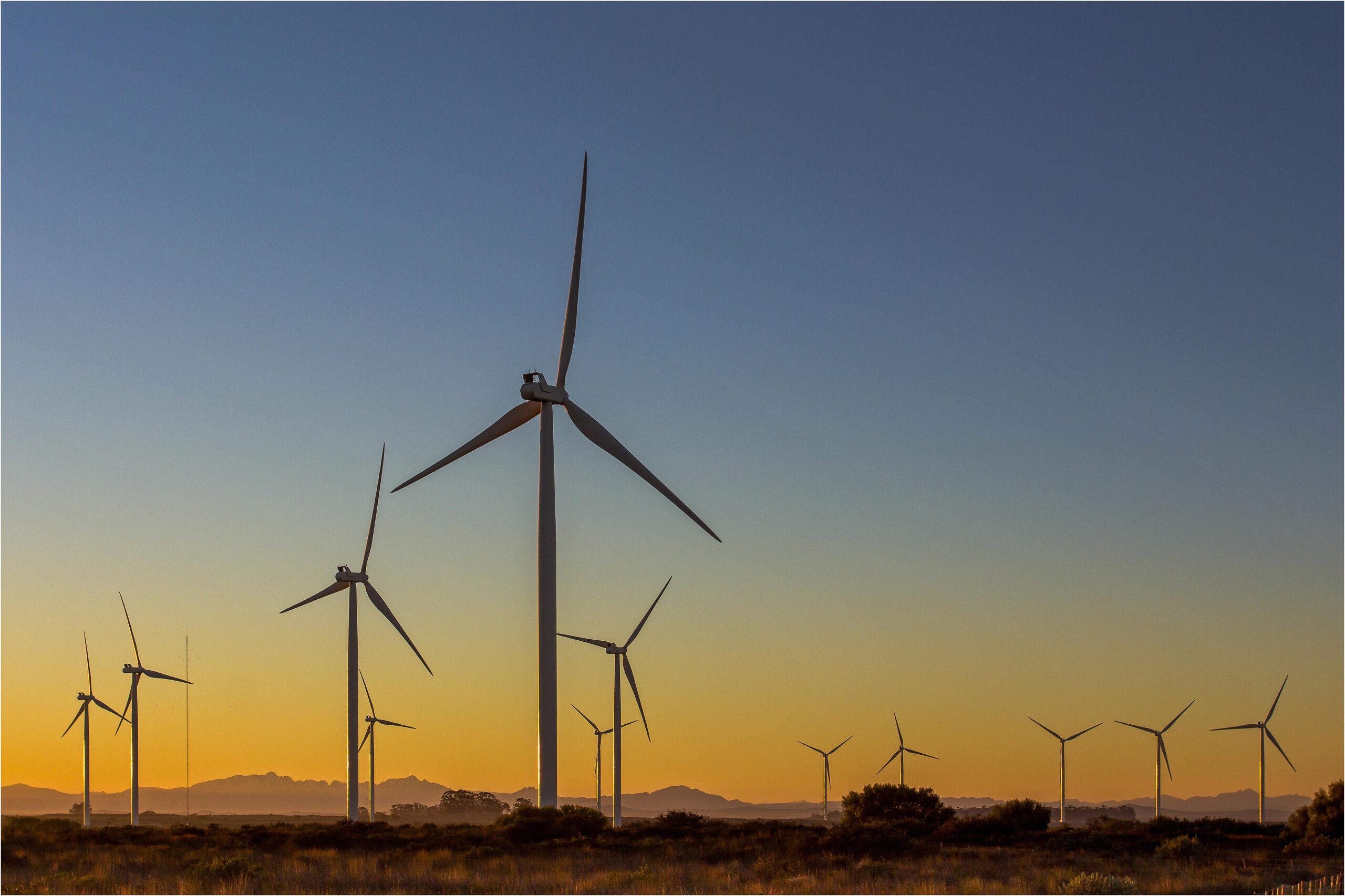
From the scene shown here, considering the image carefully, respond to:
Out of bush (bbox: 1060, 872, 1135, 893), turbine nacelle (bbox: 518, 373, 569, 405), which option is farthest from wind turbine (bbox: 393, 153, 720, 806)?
bush (bbox: 1060, 872, 1135, 893)

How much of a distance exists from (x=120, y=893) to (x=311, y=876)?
7887 millimetres

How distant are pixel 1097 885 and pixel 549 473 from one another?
29759 millimetres

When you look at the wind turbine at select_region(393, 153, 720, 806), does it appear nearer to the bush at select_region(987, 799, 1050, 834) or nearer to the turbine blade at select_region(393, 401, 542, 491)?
the turbine blade at select_region(393, 401, 542, 491)

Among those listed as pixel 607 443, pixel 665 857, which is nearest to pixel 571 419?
pixel 607 443

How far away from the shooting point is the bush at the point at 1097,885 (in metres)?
51.0

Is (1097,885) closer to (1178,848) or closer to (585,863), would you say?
(585,863)

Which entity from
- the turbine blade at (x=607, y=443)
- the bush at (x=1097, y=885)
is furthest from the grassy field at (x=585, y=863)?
the turbine blade at (x=607, y=443)

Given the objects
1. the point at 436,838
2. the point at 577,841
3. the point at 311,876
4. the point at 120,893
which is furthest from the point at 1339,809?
the point at 120,893

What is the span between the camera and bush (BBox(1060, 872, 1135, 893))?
51.0m

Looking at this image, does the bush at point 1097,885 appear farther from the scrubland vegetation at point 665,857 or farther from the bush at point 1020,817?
the bush at point 1020,817

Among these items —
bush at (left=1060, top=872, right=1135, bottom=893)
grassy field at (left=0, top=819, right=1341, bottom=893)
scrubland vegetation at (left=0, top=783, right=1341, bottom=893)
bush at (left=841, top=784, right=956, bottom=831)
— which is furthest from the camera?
bush at (left=841, top=784, right=956, bottom=831)

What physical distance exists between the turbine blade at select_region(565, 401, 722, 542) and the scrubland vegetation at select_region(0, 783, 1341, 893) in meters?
16.4

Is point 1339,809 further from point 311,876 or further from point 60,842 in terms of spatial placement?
point 60,842

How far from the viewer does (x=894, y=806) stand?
87.6m
